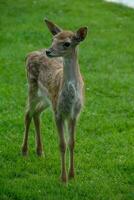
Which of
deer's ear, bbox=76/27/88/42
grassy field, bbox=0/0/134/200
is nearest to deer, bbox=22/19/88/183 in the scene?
deer's ear, bbox=76/27/88/42

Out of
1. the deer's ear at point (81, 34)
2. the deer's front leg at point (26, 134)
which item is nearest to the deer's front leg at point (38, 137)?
the deer's front leg at point (26, 134)

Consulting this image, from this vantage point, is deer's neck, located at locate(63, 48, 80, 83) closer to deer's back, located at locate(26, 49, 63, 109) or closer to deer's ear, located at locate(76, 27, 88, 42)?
deer's ear, located at locate(76, 27, 88, 42)

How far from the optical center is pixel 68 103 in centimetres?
883

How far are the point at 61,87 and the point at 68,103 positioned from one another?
0.28m

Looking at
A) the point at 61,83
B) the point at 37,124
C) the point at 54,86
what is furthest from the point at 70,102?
the point at 37,124

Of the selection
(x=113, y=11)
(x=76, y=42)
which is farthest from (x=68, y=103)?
(x=113, y=11)

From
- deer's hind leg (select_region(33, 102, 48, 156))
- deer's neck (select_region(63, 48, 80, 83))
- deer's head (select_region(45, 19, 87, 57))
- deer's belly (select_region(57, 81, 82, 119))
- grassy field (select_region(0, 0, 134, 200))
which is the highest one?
deer's head (select_region(45, 19, 87, 57))

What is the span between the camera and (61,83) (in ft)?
29.6

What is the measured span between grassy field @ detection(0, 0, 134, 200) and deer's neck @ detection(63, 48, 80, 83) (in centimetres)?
144

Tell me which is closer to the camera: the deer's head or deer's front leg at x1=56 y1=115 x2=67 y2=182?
the deer's head

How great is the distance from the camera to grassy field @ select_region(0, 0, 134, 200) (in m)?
8.68

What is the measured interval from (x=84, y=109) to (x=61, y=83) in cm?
404

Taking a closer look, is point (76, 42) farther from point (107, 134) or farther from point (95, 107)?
point (95, 107)

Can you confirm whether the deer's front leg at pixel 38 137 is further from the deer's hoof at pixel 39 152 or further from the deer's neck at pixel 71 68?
the deer's neck at pixel 71 68
